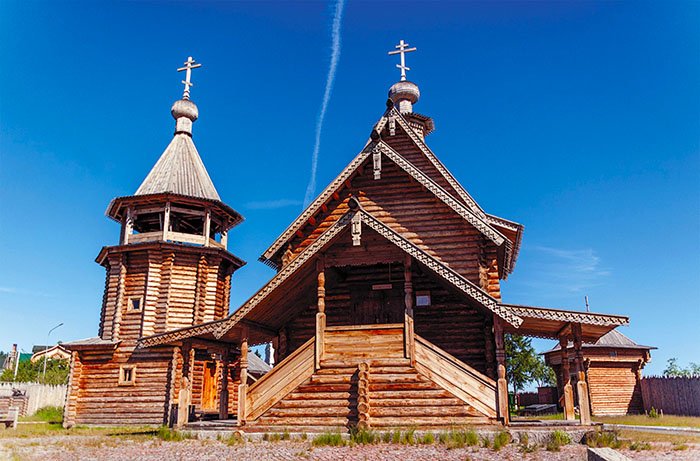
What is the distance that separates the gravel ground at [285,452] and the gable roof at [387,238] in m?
2.90

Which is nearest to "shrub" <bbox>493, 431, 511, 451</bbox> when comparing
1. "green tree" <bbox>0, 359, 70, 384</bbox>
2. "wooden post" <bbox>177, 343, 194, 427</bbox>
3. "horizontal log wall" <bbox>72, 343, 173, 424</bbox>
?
"wooden post" <bbox>177, 343, 194, 427</bbox>

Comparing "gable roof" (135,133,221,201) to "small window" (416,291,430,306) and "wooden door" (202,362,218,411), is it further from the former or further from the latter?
"small window" (416,291,430,306)

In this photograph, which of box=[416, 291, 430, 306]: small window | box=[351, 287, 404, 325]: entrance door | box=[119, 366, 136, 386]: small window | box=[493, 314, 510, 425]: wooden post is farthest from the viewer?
box=[119, 366, 136, 386]: small window

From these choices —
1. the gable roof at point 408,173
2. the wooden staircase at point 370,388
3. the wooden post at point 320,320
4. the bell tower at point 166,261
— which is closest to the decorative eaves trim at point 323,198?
the gable roof at point 408,173

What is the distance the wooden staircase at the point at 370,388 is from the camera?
483 inches

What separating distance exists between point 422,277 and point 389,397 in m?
4.50

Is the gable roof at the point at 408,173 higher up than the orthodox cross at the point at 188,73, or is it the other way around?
the orthodox cross at the point at 188,73

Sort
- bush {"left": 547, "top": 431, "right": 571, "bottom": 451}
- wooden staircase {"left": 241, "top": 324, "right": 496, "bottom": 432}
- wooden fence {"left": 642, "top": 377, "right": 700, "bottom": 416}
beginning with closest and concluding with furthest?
bush {"left": 547, "top": 431, "right": 571, "bottom": 451}
wooden staircase {"left": 241, "top": 324, "right": 496, "bottom": 432}
wooden fence {"left": 642, "top": 377, "right": 700, "bottom": 416}

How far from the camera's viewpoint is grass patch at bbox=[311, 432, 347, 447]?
37.3 ft

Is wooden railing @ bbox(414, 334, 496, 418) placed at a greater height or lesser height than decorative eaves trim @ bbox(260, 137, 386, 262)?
lesser

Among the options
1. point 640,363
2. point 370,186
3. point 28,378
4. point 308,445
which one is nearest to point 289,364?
point 308,445

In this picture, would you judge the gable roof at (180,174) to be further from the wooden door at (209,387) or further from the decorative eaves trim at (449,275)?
the decorative eaves trim at (449,275)

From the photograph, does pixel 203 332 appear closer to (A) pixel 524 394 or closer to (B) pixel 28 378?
(A) pixel 524 394

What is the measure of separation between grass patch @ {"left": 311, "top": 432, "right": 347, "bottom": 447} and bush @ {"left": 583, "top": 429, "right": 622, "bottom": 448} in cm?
497
